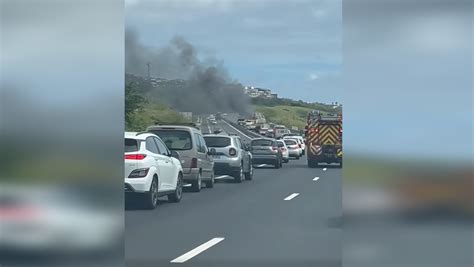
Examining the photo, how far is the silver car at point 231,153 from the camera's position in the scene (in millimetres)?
10453

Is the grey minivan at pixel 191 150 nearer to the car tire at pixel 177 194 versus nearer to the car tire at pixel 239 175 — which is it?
the car tire at pixel 177 194

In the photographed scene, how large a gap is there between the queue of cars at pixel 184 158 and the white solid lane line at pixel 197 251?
0.60 meters

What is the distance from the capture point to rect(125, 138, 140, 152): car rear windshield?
34.0 feet

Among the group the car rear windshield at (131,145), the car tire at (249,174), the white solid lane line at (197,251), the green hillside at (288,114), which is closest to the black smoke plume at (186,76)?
the green hillside at (288,114)

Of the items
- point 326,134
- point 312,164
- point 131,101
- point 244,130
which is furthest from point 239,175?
point 312,164

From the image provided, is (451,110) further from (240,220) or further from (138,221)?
(138,221)

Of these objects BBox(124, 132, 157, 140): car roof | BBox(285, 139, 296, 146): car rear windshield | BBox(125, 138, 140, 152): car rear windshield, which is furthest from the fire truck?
BBox(125, 138, 140, 152): car rear windshield

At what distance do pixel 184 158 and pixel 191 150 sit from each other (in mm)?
374

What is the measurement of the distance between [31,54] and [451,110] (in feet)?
13.2

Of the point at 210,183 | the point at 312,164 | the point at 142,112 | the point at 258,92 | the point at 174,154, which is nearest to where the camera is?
the point at 258,92

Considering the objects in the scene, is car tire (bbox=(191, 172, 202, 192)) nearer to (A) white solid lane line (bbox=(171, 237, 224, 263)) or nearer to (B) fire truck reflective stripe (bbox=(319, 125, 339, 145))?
(A) white solid lane line (bbox=(171, 237, 224, 263))

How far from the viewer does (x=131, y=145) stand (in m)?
10.6

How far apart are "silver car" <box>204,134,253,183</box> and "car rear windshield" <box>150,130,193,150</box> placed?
20 centimetres

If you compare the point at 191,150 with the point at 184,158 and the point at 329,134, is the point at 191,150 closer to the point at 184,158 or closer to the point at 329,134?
the point at 184,158
